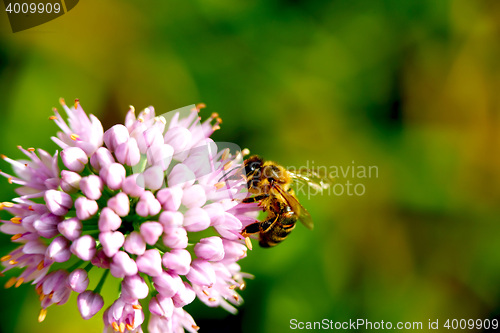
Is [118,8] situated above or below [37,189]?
above

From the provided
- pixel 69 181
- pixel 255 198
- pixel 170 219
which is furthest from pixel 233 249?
pixel 69 181

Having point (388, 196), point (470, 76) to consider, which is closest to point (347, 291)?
point (388, 196)

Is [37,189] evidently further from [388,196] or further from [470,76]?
[470,76]

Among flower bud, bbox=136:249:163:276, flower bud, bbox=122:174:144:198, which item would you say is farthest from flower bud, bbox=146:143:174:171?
flower bud, bbox=136:249:163:276

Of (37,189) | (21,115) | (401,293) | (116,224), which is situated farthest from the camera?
(401,293)

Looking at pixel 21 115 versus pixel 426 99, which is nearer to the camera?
pixel 21 115

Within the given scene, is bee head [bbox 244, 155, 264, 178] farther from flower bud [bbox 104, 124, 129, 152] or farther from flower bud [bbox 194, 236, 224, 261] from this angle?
flower bud [bbox 104, 124, 129, 152]
